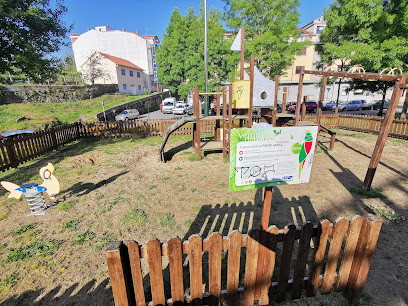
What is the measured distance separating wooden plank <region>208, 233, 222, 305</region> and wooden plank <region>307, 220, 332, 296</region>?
1.23 meters

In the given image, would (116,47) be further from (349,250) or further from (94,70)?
(349,250)

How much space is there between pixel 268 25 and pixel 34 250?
20.4 m

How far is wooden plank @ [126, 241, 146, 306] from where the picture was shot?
7.26 feet

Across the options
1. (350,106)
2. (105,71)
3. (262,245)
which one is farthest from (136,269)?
(105,71)

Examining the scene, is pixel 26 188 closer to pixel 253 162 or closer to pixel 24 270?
pixel 24 270

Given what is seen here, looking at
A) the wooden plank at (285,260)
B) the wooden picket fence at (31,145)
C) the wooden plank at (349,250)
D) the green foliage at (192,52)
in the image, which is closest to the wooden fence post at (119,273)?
the wooden plank at (285,260)

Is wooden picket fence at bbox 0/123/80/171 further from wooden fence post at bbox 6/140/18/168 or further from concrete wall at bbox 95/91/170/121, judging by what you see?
concrete wall at bbox 95/91/170/121

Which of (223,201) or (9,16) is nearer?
(223,201)

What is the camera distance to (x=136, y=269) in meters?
2.33

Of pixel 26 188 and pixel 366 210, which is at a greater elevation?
pixel 26 188

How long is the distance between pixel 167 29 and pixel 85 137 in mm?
19389

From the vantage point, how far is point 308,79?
37.6 meters

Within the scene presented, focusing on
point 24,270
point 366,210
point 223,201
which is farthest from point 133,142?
point 366,210

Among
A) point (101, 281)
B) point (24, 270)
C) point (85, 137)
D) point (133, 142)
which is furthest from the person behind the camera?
point (85, 137)
